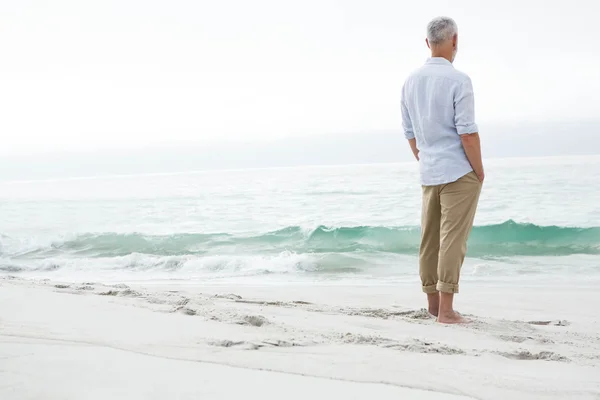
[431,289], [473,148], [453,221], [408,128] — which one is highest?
[408,128]

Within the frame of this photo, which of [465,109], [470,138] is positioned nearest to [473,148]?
[470,138]

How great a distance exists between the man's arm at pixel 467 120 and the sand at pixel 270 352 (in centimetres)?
95

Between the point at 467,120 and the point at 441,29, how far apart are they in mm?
554

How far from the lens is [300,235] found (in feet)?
34.6

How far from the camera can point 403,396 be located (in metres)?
1.84

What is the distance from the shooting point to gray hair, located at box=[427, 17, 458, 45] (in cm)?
334

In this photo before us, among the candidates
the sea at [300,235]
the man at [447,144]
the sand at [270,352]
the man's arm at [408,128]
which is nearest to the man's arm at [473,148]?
the man at [447,144]

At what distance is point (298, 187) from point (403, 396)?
1725 centimetres

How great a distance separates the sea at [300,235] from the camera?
24.0ft

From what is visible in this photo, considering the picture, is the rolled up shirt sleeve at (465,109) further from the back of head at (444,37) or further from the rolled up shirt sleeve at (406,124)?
the rolled up shirt sleeve at (406,124)

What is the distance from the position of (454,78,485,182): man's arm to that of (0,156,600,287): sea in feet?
10.9

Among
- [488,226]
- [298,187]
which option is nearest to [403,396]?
[488,226]

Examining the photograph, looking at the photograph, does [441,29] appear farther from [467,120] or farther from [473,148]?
[473,148]

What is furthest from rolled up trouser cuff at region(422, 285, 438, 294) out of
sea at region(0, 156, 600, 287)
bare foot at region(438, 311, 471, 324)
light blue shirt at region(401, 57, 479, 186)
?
sea at region(0, 156, 600, 287)
